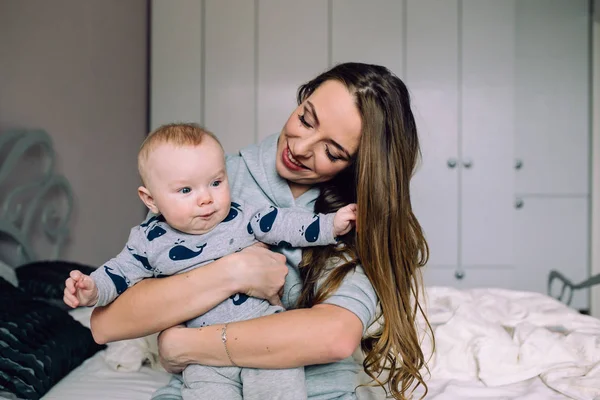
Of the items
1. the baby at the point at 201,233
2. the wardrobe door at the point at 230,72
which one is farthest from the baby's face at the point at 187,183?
the wardrobe door at the point at 230,72

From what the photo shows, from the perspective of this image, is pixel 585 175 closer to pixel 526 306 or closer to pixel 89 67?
pixel 526 306

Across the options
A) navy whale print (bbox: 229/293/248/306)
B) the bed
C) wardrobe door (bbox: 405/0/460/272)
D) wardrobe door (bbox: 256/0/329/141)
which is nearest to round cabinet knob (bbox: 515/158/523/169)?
wardrobe door (bbox: 405/0/460/272)

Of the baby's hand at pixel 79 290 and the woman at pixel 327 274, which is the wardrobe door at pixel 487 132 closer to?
the woman at pixel 327 274

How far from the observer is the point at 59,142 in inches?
91.9

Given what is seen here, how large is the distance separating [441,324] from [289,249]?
0.62 m

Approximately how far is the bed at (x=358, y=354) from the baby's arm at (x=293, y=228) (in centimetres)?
40

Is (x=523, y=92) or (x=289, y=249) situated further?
(x=523, y=92)

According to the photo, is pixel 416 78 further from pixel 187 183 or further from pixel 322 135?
pixel 187 183

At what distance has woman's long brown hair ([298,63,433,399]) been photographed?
1.20 meters

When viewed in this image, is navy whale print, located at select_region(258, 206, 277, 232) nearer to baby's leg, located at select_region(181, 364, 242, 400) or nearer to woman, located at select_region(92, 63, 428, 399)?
woman, located at select_region(92, 63, 428, 399)

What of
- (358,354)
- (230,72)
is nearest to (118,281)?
(358,354)

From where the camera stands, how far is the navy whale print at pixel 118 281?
3.77 feet

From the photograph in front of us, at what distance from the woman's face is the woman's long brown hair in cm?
2

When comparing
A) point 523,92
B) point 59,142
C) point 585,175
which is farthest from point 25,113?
point 585,175
